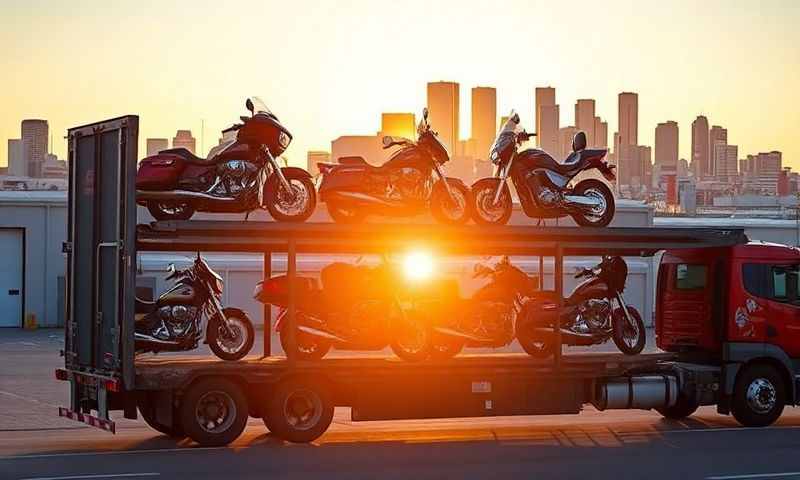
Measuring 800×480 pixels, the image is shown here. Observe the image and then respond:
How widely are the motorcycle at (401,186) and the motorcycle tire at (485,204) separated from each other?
0.36 ft

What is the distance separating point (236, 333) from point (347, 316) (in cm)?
151

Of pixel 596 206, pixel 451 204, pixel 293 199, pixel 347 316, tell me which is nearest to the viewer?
pixel 293 199

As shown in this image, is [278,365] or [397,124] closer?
[278,365]

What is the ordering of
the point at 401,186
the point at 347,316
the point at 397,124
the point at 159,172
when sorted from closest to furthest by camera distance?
the point at 159,172, the point at 347,316, the point at 401,186, the point at 397,124

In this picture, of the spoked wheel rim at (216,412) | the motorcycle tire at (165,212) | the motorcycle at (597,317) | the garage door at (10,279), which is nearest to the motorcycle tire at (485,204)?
the motorcycle at (597,317)

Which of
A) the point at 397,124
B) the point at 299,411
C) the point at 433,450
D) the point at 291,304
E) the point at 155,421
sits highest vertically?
the point at 397,124

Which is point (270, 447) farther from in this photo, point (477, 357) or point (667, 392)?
point (667, 392)

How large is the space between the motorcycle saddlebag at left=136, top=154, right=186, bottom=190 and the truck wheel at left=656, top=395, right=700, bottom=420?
744 cm

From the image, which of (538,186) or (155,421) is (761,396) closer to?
(538,186)

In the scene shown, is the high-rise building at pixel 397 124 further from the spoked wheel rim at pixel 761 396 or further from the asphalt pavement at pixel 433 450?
the spoked wheel rim at pixel 761 396

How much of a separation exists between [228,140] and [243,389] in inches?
148

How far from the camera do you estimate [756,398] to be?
19500 millimetres

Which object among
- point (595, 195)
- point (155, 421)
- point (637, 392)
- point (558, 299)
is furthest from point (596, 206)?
point (155, 421)

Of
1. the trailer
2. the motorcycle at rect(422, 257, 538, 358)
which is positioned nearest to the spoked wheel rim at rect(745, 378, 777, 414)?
the trailer
